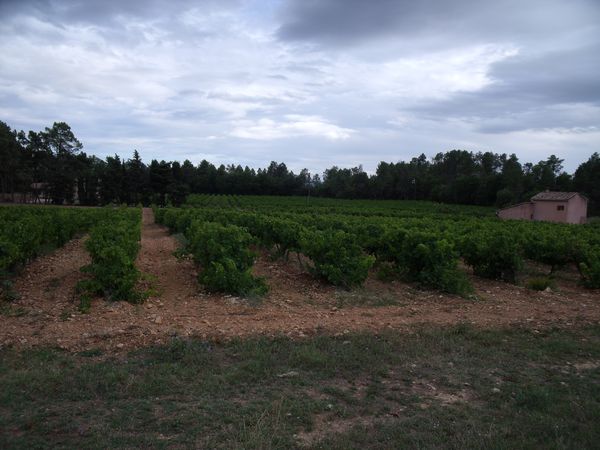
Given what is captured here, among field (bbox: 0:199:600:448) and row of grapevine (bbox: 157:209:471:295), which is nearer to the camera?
field (bbox: 0:199:600:448)

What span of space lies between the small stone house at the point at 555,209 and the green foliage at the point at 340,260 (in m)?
45.3

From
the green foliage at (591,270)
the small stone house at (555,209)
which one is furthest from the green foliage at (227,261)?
the small stone house at (555,209)

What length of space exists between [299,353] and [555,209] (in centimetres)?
5297

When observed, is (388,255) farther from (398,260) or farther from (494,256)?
(494,256)

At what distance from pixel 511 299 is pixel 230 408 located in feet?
24.0

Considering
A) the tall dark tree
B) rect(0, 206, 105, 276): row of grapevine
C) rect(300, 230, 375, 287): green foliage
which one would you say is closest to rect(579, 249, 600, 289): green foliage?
rect(300, 230, 375, 287): green foliage

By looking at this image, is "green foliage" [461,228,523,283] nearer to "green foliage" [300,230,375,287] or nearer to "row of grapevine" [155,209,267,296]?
"green foliage" [300,230,375,287]

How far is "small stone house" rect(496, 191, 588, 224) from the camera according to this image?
4881 cm

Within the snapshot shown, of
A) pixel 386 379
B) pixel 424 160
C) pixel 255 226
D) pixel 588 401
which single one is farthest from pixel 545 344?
pixel 424 160

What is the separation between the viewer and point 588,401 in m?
4.33

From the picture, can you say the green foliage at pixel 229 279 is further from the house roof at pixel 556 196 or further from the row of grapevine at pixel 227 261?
the house roof at pixel 556 196

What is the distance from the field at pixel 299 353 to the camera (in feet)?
12.1

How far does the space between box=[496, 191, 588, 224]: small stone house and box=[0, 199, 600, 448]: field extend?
43.5 meters

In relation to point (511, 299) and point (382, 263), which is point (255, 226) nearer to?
point (382, 263)
